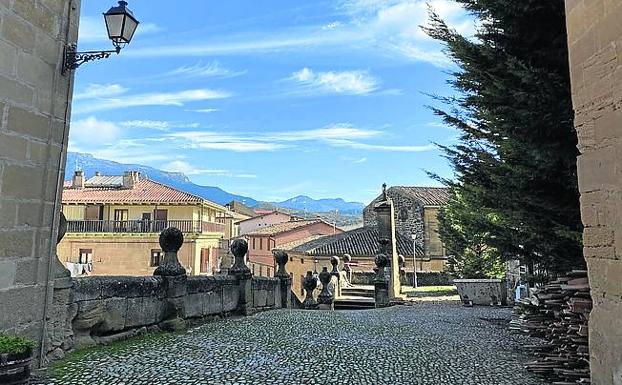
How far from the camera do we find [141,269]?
30.9 meters

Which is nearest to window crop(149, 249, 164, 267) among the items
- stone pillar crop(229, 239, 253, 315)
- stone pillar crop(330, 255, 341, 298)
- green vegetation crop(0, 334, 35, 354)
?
stone pillar crop(330, 255, 341, 298)

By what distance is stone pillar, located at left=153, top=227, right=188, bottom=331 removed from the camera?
6812mm

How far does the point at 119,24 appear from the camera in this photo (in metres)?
4.64

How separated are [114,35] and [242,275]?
233 inches

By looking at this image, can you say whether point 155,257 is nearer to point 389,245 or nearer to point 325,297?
point 389,245

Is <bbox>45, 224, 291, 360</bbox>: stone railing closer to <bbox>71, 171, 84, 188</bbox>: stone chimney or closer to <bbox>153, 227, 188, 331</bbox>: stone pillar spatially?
<bbox>153, 227, 188, 331</bbox>: stone pillar

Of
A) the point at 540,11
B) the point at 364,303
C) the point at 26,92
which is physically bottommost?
the point at 364,303

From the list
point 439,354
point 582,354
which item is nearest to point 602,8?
point 582,354

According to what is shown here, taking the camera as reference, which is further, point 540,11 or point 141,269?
point 141,269

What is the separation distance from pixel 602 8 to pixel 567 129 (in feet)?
6.42

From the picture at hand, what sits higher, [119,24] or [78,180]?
[78,180]

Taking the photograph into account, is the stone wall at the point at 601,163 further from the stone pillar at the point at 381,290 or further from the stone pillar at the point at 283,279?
the stone pillar at the point at 381,290

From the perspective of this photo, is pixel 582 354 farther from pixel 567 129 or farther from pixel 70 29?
pixel 70 29

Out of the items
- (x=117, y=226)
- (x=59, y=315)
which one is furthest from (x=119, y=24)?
(x=117, y=226)
